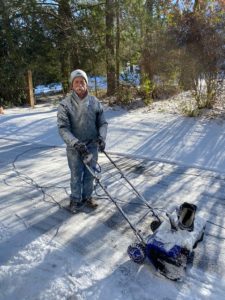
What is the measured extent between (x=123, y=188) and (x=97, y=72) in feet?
23.9

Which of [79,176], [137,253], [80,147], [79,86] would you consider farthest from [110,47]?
[137,253]

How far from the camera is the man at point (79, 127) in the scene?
3572mm

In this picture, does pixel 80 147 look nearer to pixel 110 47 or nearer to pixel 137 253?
pixel 137 253

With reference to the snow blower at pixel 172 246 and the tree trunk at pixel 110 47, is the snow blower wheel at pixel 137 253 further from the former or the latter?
the tree trunk at pixel 110 47

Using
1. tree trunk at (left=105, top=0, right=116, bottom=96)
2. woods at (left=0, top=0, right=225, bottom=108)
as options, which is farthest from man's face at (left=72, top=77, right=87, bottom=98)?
tree trunk at (left=105, top=0, right=116, bottom=96)

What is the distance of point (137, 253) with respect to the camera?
290cm

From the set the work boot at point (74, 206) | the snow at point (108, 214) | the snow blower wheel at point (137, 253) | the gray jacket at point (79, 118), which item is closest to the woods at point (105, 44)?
the snow at point (108, 214)

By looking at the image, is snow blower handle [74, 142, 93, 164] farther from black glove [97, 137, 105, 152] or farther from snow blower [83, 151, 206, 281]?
snow blower [83, 151, 206, 281]

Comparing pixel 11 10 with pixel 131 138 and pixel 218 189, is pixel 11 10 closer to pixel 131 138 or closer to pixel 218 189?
pixel 131 138

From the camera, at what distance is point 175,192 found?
4438 millimetres

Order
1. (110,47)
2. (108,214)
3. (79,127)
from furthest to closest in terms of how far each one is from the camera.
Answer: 1. (110,47)
2. (108,214)
3. (79,127)

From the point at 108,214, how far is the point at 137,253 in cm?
101

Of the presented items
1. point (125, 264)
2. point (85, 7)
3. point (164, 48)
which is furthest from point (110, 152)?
point (85, 7)

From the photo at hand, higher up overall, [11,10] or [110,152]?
[11,10]
